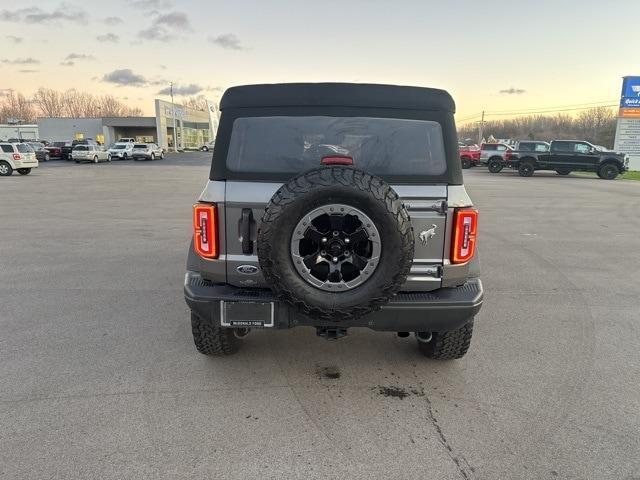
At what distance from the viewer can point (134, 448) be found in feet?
8.55

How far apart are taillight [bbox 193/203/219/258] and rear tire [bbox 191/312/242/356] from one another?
0.66 meters

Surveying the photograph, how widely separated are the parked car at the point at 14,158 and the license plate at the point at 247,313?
26466 mm

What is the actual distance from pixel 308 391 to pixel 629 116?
35518 millimetres

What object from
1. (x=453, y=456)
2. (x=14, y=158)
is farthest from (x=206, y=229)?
(x=14, y=158)

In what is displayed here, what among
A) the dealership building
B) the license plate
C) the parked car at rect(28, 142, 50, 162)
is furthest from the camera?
the dealership building

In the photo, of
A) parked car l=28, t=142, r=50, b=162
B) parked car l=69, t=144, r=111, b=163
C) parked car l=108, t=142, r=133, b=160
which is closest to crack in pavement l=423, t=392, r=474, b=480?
parked car l=69, t=144, r=111, b=163

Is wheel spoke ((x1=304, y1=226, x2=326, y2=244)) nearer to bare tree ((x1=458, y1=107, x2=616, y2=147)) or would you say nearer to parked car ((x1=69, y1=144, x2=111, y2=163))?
parked car ((x1=69, y1=144, x2=111, y2=163))

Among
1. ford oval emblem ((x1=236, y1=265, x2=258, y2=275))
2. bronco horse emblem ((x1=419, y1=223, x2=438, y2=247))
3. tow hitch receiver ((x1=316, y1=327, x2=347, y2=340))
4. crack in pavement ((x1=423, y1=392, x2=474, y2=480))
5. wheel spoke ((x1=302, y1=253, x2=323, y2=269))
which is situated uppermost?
bronco horse emblem ((x1=419, y1=223, x2=438, y2=247))

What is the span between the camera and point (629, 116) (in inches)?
1193

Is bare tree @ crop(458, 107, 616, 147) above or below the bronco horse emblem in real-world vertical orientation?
above

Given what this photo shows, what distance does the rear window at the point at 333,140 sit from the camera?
124 inches

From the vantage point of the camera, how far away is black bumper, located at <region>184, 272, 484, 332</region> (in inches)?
116

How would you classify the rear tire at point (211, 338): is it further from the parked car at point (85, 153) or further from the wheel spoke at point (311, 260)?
the parked car at point (85, 153)

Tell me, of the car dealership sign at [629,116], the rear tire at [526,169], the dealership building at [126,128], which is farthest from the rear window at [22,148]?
the dealership building at [126,128]
